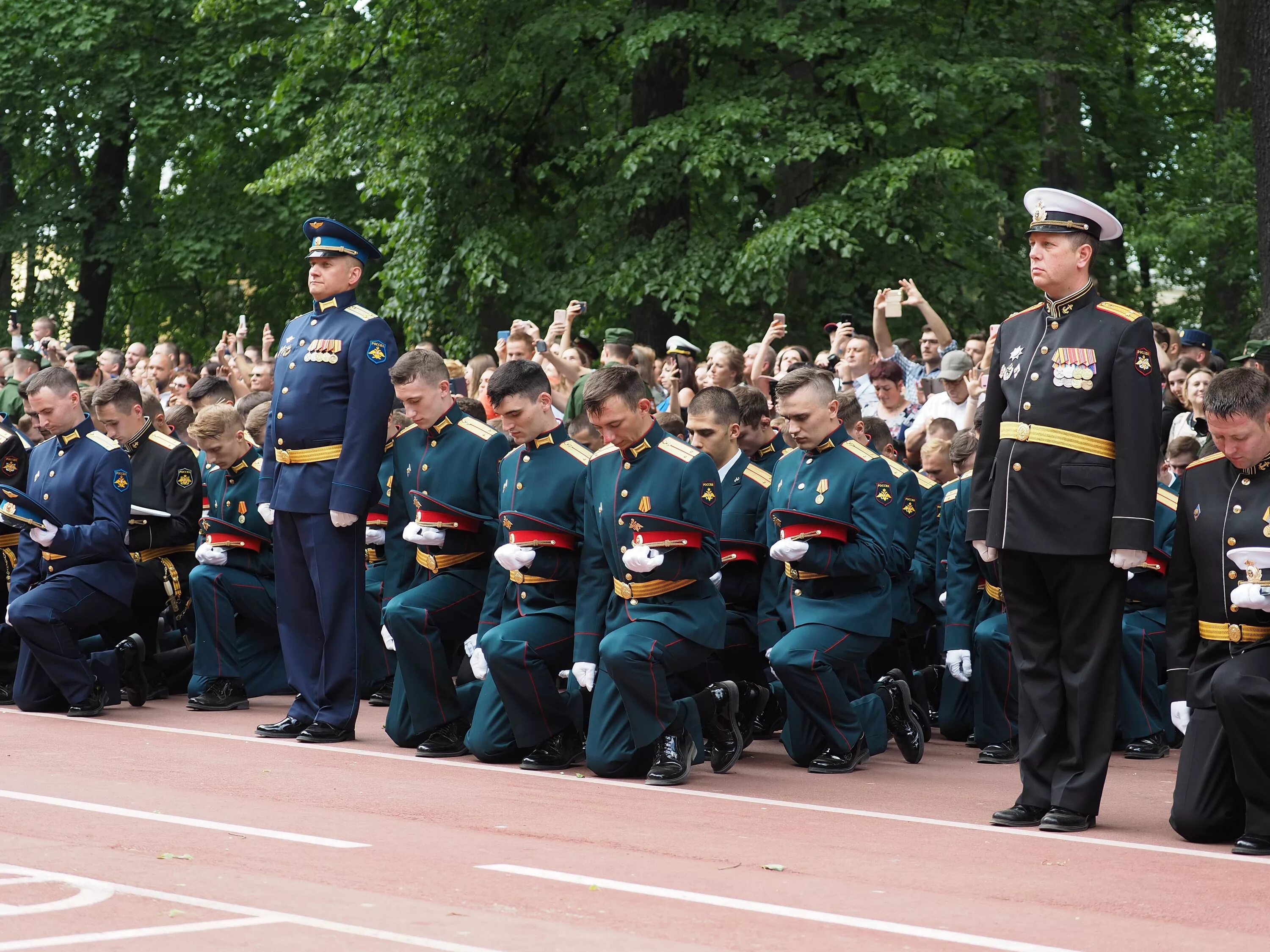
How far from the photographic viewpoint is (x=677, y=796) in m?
7.92

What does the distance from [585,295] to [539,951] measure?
14.6 metres

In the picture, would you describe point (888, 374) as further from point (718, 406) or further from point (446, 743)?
point (446, 743)

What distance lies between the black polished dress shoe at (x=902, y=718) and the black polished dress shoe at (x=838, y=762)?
0.40 meters

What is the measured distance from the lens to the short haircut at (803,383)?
9.16 meters

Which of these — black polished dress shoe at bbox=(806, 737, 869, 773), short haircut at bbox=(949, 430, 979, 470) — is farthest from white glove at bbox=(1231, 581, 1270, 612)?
short haircut at bbox=(949, 430, 979, 470)

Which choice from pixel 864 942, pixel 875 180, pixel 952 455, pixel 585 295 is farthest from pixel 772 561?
pixel 585 295

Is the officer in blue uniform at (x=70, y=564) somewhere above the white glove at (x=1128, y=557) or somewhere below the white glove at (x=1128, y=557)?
below

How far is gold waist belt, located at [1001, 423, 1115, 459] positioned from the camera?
7.05m

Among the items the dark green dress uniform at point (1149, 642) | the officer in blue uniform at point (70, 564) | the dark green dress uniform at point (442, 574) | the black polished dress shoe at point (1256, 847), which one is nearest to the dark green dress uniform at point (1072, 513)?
the black polished dress shoe at point (1256, 847)

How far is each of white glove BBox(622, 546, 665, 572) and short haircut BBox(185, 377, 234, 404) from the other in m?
5.28

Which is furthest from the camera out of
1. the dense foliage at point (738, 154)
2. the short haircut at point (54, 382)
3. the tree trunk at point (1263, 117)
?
the dense foliage at point (738, 154)

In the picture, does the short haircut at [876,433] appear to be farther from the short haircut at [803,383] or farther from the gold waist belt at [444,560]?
the gold waist belt at [444,560]

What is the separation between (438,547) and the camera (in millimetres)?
9492

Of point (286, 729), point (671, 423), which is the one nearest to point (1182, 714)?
point (671, 423)
